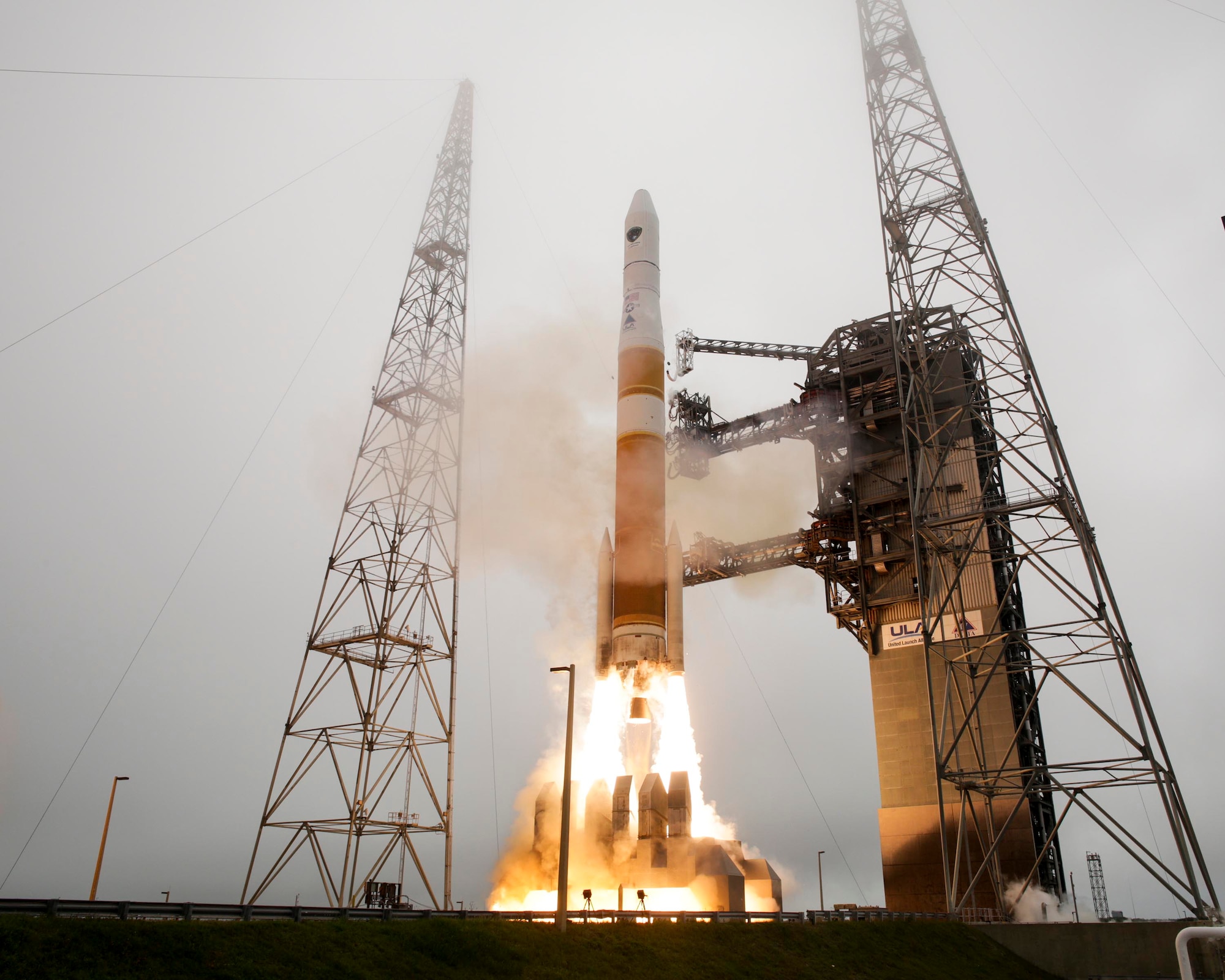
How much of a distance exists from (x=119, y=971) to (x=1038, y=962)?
32.6m

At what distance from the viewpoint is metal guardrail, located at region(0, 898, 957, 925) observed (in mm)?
19156

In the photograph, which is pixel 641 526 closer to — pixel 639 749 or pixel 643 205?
pixel 639 749

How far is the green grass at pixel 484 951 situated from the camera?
17516 mm

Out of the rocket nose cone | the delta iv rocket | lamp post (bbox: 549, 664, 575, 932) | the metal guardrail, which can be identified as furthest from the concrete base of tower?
the rocket nose cone

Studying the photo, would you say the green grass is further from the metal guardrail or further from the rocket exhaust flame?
the rocket exhaust flame

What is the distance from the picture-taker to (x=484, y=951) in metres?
23.2

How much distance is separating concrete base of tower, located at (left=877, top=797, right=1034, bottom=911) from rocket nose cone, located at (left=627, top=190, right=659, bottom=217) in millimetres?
32909

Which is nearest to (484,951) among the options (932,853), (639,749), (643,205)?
(639,749)

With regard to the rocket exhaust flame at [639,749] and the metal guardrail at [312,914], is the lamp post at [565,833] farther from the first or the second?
the rocket exhaust flame at [639,749]

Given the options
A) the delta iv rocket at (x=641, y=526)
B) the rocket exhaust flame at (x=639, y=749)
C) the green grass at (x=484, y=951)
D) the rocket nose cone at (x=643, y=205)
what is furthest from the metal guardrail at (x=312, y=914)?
the rocket nose cone at (x=643, y=205)

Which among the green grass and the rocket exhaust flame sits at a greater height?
the rocket exhaust flame

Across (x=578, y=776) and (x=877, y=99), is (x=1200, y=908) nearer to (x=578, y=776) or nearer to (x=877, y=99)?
(x=578, y=776)

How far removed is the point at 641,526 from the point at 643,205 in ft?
57.5

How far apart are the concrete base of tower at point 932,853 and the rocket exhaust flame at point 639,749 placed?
11399 millimetres
